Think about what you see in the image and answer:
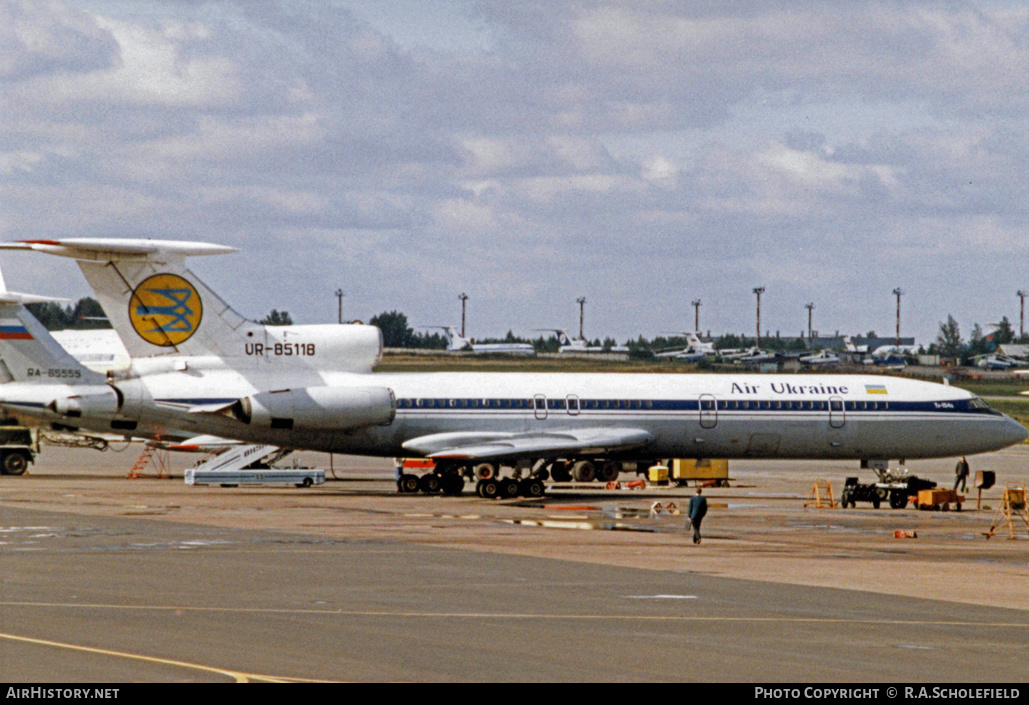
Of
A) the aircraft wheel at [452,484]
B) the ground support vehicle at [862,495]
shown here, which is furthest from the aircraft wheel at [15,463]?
the ground support vehicle at [862,495]

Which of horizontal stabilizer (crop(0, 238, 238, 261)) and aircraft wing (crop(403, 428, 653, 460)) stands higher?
horizontal stabilizer (crop(0, 238, 238, 261))

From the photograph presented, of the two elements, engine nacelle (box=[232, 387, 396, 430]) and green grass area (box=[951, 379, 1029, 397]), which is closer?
engine nacelle (box=[232, 387, 396, 430])

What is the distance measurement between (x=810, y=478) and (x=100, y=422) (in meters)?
30.0

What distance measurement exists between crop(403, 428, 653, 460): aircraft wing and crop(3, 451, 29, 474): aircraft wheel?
2070cm

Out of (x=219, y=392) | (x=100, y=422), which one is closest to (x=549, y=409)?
(x=219, y=392)

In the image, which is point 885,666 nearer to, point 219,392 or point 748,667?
point 748,667

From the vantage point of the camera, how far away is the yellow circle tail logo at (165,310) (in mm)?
40906

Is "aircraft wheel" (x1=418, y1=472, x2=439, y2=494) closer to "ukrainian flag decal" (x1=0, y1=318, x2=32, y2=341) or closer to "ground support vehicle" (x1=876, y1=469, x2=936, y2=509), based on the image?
"ground support vehicle" (x1=876, y1=469, x2=936, y2=509)

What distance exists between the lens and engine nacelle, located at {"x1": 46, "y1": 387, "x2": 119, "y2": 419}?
135 feet

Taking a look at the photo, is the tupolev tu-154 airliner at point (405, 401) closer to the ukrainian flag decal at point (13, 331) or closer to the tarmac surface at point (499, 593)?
the ukrainian flag decal at point (13, 331)

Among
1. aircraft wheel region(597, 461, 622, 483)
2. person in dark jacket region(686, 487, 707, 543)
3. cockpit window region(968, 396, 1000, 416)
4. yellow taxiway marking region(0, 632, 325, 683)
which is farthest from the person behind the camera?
cockpit window region(968, 396, 1000, 416)

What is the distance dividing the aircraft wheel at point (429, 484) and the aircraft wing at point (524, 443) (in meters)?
2.48

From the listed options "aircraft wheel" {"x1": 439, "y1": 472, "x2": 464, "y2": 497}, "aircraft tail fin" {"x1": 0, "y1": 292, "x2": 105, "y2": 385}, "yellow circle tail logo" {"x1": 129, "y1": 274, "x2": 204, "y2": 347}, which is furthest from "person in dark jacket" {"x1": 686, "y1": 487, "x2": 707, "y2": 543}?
"aircraft tail fin" {"x1": 0, "y1": 292, "x2": 105, "y2": 385}

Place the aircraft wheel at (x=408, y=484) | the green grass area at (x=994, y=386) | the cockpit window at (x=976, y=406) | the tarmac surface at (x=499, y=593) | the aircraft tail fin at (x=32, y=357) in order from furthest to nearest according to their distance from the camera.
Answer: the green grass area at (x=994, y=386), the aircraft tail fin at (x=32, y=357), the cockpit window at (x=976, y=406), the aircraft wheel at (x=408, y=484), the tarmac surface at (x=499, y=593)
